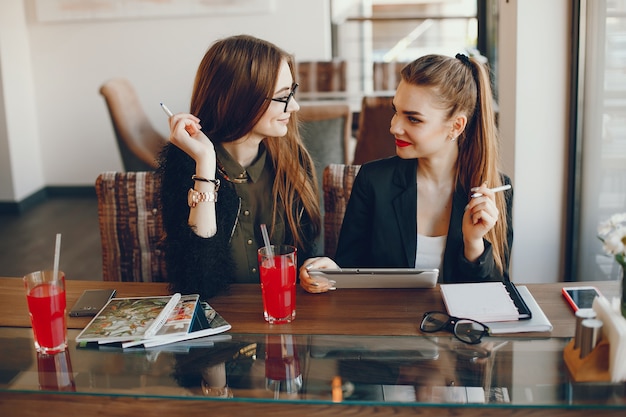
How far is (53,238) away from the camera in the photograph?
→ 4.54 meters

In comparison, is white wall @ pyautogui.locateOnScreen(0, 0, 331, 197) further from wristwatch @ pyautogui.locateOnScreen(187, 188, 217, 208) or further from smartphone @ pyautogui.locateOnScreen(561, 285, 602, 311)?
smartphone @ pyautogui.locateOnScreen(561, 285, 602, 311)

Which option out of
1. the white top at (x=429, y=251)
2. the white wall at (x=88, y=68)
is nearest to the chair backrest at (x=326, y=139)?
the white top at (x=429, y=251)

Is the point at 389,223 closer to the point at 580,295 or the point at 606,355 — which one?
the point at 580,295

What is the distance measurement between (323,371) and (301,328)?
0.19 metres

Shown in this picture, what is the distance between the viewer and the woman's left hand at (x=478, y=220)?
1646mm

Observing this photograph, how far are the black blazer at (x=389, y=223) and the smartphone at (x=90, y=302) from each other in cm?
65

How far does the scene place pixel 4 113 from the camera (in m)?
4.97

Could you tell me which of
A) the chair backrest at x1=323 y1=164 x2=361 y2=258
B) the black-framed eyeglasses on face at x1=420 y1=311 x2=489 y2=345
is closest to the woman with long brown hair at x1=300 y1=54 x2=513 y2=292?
the chair backrest at x1=323 y1=164 x2=361 y2=258

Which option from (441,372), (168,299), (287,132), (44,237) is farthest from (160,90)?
(441,372)

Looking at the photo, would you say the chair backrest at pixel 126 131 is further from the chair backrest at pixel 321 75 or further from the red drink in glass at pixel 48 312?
the red drink in glass at pixel 48 312

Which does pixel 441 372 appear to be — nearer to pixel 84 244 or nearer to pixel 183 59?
pixel 84 244

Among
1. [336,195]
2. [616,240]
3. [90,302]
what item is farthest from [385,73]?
[616,240]

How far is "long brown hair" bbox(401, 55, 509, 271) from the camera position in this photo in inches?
72.8

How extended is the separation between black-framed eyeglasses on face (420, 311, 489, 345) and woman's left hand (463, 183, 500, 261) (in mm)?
317
